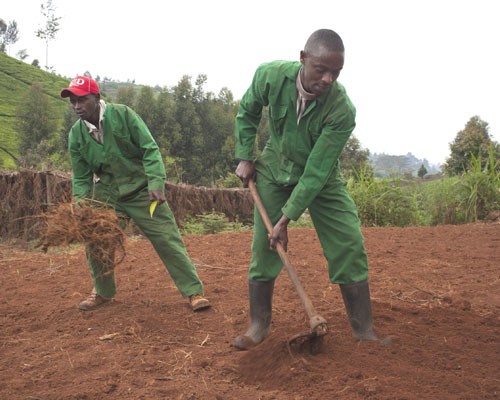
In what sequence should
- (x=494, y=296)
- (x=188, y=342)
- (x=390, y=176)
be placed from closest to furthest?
(x=188, y=342)
(x=494, y=296)
(x=390, y=176)

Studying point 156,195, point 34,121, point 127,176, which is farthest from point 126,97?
point 156,195

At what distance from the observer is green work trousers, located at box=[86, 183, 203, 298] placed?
13.4 ft

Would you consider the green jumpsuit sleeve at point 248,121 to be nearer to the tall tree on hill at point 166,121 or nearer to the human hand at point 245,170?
the human hand at point 245,170

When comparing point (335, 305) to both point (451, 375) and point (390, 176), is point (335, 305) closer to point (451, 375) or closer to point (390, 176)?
point (451, 375)

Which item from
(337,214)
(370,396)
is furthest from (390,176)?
Result: (370,396)

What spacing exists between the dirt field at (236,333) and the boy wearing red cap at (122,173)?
8.8 inches

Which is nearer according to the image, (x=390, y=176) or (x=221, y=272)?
(x=221, y=272)

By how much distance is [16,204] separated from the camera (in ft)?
28.3

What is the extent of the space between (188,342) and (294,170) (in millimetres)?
1207

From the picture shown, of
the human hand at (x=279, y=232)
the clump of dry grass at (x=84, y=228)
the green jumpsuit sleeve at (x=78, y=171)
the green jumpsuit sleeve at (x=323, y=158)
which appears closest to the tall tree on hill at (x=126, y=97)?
the green jumpsuit sleeve at (x=78, y=171)

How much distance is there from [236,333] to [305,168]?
119 cm

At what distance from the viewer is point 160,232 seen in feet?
13.4

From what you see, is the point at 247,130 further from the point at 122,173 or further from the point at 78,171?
the point at 78,171

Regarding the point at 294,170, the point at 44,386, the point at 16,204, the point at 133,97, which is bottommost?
the point at 44,386
